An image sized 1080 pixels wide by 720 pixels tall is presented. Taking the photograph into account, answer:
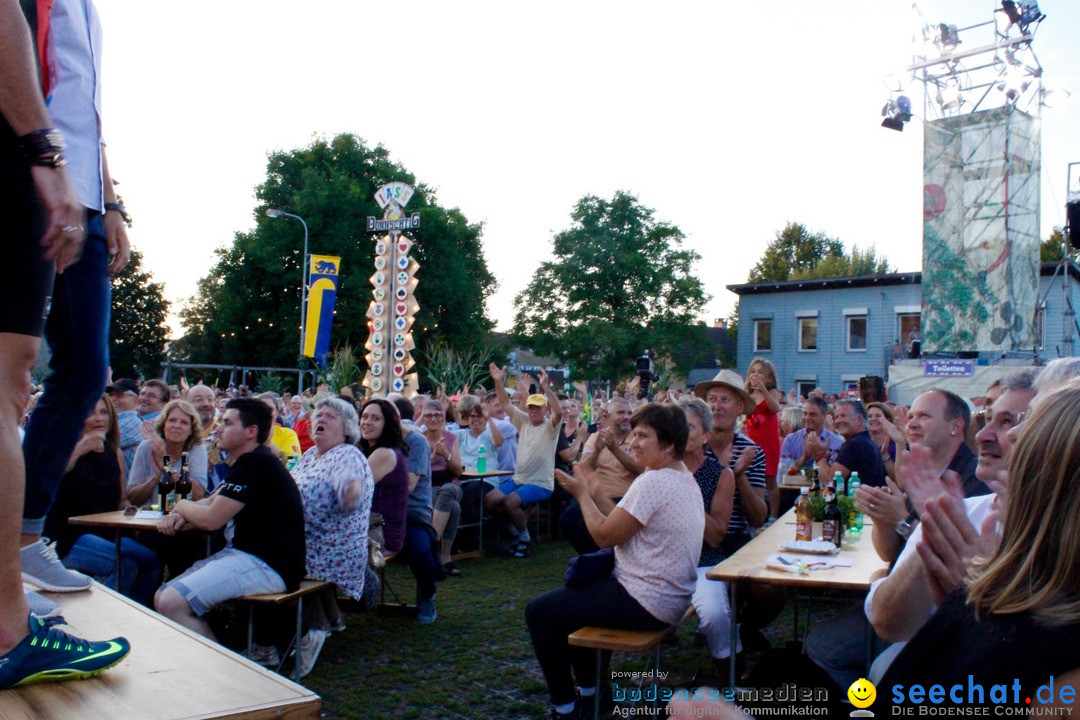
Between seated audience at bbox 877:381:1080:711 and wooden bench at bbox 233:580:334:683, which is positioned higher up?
seated audience at bbox 877:381:1080:711

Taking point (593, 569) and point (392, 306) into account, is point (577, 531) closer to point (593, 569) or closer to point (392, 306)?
point (593, 569)

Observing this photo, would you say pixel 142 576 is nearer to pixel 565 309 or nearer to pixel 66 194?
pixel 66 194

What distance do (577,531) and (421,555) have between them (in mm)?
1419

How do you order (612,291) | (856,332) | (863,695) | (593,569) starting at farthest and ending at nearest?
(612,291) → (856,332) → (593,569) → (863,695)

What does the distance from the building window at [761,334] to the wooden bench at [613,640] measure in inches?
1348

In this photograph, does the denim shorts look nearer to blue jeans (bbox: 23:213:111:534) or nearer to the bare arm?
the bare arm

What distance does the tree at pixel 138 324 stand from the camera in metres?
31.1

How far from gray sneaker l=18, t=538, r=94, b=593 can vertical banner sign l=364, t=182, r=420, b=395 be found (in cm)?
1353

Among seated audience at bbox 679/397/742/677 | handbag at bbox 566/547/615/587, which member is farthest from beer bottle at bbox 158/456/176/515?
seated audience at bbox 679/397/742/677

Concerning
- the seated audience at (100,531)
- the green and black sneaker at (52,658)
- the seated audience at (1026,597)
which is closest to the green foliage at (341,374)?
the seated audience at (100,531)

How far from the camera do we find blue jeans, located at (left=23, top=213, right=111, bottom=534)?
1.86 metres

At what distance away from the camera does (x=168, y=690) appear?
162 centimetres

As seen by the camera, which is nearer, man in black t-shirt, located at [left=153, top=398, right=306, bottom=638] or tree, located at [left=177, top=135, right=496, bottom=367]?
man in black t-shirt, located at [left=153, top=398, right=306, bottom=638]

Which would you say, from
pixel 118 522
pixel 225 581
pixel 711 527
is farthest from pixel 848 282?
pixel 225 581
